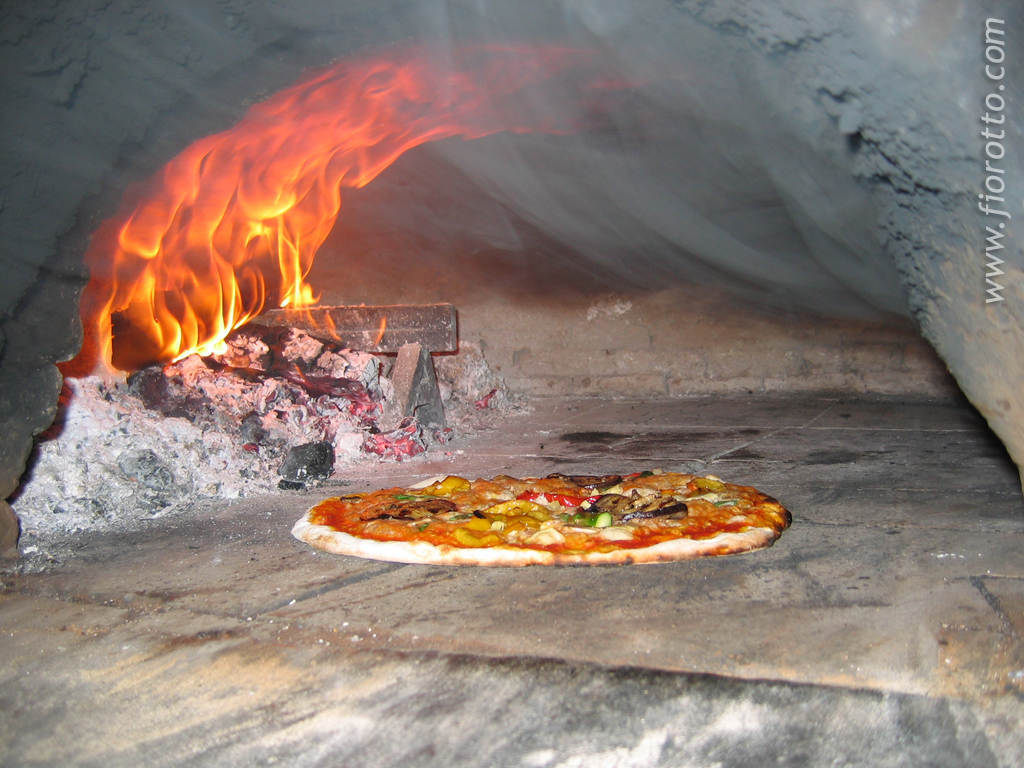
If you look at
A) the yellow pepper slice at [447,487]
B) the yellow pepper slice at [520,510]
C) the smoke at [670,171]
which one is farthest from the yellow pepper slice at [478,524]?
the smoke at [670,171]

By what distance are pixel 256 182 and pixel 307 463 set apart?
2.04 meters

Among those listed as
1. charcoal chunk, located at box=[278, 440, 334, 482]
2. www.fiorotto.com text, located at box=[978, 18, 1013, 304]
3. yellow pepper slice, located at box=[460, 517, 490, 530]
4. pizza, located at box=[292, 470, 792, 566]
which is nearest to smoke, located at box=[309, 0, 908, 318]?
www.fiorotto.com text, located at box=[978, 18, 1013, 304]

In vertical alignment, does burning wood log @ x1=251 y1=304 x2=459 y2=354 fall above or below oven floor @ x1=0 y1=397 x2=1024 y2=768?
above

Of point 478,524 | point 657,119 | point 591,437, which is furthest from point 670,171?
point 478,524

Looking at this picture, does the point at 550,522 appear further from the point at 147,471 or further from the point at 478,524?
the point at 147,471

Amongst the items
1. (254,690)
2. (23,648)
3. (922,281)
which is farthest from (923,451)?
(23,648)

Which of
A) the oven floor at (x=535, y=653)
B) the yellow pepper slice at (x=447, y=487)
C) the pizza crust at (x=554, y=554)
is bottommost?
the oven floor at (x=535, y=653)

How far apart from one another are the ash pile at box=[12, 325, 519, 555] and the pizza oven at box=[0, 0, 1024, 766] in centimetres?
2

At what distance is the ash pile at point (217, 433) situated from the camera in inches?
122

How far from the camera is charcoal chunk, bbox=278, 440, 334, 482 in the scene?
354 cm

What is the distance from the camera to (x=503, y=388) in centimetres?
611

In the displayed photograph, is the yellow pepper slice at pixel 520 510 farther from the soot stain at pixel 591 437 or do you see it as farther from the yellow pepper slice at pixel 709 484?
the soot stain at pixel 591 437

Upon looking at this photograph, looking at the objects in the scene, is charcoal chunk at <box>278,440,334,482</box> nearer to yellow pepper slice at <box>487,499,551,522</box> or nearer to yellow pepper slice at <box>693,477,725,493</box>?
yellow pepper slice at <box>487,499,551,522</box>

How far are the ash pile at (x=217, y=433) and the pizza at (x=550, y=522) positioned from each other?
35.8 inches
